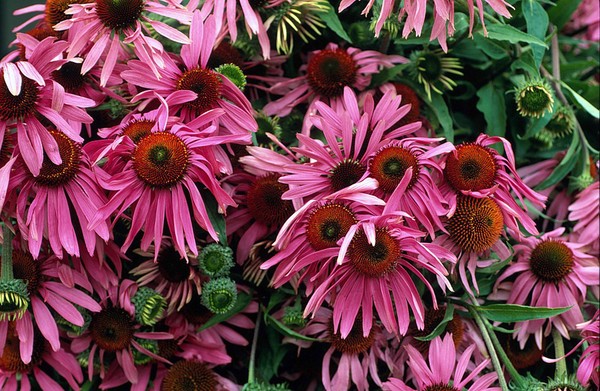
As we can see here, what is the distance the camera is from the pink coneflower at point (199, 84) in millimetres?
854

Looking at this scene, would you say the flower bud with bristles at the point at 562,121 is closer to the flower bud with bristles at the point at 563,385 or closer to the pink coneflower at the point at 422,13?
the pink coneflower at the point at 422,13

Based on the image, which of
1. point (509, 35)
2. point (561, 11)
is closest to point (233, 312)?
point (509, 35)

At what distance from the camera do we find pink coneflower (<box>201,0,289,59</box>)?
893 mm

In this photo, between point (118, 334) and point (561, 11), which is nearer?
point (118, 334)

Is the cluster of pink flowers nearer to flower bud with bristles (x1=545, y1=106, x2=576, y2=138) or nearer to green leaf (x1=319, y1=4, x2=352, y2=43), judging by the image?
green leaf (x1=319, y1=4, x2=352, y2=43)

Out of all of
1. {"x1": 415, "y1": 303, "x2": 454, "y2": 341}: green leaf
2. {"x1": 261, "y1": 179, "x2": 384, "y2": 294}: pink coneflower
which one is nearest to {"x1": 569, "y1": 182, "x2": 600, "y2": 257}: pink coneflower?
{"x1": 415, "y1": 303, "x2": 454, "y2": 341}: green leaf

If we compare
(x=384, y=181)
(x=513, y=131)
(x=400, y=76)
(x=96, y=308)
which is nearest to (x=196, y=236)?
(x=96, y=308)

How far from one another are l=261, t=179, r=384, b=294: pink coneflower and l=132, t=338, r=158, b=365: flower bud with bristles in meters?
0.19

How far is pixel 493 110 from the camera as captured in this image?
1011 millimetres

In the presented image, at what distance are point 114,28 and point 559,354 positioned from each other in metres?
0.67

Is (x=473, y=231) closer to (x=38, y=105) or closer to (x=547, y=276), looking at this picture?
(x=547, y=276)

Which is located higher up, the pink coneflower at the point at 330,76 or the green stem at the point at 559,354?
the pink coneflower at the point at 330,76

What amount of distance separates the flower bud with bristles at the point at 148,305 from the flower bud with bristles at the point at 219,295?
0.06 m

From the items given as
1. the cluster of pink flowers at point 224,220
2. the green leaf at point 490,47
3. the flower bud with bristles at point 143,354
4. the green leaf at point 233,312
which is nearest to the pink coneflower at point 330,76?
the cluster of pink flowers at point 224,220
